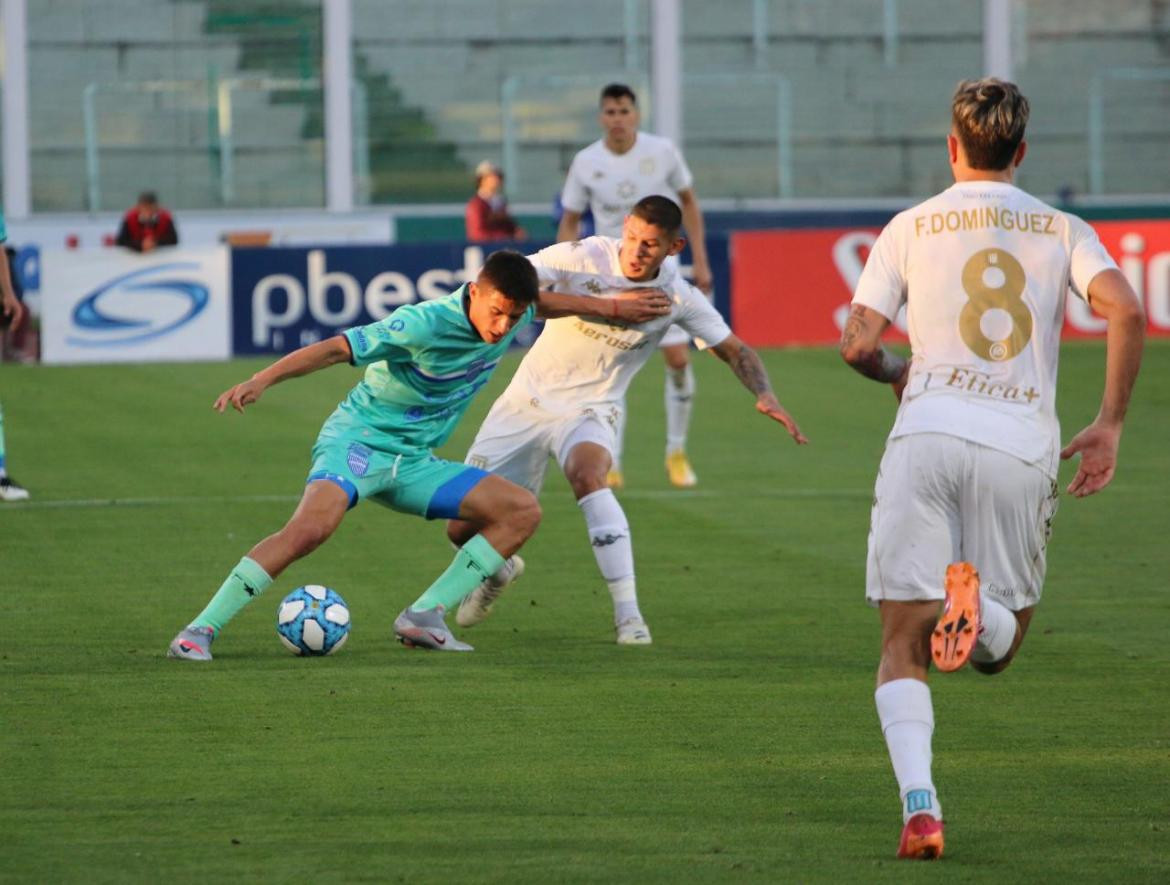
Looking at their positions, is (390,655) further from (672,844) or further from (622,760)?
(672,844)

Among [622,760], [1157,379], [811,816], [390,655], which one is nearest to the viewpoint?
[811,816]

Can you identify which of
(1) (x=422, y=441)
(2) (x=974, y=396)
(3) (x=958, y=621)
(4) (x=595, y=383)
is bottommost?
(3) (x=958, y=621)

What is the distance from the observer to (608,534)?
27.6 ft

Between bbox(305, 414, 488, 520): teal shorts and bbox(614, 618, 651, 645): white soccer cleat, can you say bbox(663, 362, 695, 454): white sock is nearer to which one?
bbox(614, 618, 651, 645): white soccer cleat

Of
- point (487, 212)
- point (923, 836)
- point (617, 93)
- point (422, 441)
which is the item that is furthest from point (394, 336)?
point (487, 212)

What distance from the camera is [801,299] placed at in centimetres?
2241

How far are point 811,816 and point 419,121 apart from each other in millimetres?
29276

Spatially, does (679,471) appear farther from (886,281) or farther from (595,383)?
(886,281)

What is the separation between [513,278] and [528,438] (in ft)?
4.49

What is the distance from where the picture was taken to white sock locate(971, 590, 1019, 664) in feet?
16.8

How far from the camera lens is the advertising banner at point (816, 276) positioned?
2188cm

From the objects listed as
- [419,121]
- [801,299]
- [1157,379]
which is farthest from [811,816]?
[419,121]

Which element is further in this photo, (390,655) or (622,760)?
(390,655)

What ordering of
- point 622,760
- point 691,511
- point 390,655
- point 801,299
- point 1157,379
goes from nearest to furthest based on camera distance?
point 622,760
point 390,655
point 691,511
point 1157,379
point 801,299
